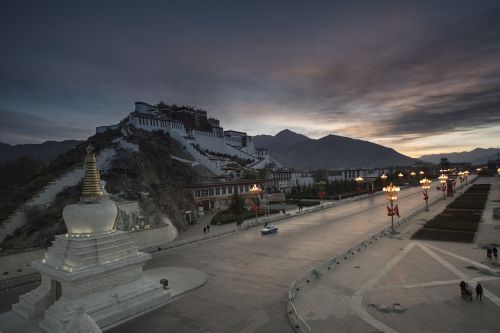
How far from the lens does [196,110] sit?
401ft

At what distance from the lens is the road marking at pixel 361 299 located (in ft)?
48.1

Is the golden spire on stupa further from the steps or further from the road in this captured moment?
the steps

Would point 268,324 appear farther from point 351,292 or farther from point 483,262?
point 483,262

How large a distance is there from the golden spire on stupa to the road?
740 cm

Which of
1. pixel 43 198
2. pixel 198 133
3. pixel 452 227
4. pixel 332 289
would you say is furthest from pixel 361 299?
pixel 198 133

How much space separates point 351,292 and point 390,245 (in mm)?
13584

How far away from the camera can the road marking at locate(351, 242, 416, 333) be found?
14675 millimetres

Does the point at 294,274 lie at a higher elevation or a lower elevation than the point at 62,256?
lower

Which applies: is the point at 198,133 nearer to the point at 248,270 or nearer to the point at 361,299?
the point at 248,270

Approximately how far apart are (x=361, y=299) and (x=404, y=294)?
8.69 ft

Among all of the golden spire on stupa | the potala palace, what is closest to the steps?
the golden spire on stupa

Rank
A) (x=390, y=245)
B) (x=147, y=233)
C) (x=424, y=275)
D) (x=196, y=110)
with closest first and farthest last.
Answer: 1. (x=424, y=275)
2. (x=390, y=245)
3. (x=147, y=233)
4. (x=196, y=110)

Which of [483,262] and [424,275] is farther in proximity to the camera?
[483,262]

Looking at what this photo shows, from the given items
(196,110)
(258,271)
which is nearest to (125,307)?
(258,271)
